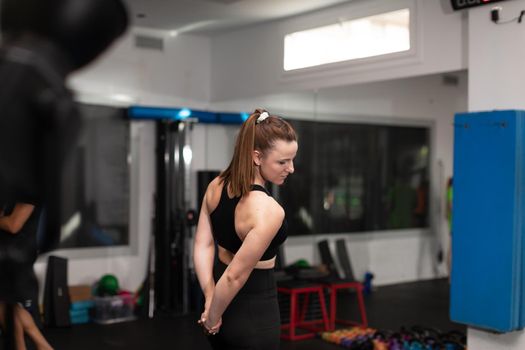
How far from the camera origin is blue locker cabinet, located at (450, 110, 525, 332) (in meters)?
3.70

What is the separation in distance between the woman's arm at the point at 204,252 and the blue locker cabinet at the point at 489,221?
2.15 meters

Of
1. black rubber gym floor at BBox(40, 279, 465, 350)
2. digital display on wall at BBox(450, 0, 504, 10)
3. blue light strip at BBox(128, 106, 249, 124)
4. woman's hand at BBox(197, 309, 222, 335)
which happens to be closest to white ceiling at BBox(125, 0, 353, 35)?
blue light strip at BBox(128, 106, 249, 124)

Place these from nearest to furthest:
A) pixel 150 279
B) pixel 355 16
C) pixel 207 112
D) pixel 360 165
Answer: pixel 355 16, pixel 150 279, pixel 207 112, pixel 360 165

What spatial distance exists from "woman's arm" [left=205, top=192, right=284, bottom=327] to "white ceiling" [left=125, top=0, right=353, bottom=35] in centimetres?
347

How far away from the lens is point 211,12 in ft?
18.6

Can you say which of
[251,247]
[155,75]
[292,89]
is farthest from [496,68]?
[155,75]

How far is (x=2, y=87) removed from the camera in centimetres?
100

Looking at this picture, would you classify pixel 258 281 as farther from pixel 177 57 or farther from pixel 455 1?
pixel 177 57

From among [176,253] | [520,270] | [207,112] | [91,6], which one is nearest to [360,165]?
[207,112]

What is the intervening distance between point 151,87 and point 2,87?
562 cm

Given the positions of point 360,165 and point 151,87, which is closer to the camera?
point 151,87

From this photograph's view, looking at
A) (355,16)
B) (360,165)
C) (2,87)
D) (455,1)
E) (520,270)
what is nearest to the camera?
(2,87)

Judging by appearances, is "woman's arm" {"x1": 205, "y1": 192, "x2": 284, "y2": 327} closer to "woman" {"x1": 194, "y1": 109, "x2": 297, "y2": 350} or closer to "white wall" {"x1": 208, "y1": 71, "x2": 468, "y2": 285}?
"woman" {"x1": 194, "y1": 109, "x2": 297, "y2": 350}

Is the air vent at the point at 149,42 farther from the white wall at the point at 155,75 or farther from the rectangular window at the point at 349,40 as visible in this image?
the rectangular window at the point at 349,40
